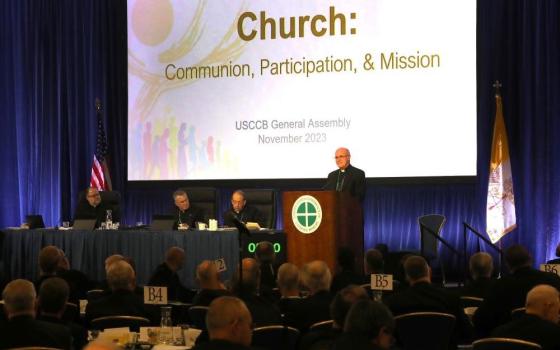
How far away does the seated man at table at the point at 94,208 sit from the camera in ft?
38.7

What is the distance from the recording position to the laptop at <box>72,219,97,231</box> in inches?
440

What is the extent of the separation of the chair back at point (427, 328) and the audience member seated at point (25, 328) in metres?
1.96

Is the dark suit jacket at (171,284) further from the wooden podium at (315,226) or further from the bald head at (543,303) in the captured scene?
the bald head at (543,303)

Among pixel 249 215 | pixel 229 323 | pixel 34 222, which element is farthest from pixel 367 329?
pixel 34 222

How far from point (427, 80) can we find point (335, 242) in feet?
A: 13.2

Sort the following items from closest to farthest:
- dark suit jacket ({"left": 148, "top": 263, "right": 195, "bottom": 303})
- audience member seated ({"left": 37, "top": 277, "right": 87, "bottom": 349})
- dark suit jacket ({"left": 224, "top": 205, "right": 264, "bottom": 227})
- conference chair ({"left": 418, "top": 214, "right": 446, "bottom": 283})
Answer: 1. audience member seated ({"left": 37, "top": 277, "right": 87, "bottom": 349})
2. dark suit jacket ({"left": 148, "top": 263, "right": 195, "bottom": 303})
3. dark suit jacket ({"left": 224, "top": 205, "right": 264, "bottom": 227})
4. conference chair ({"left": 418, "top": 214, "right": 446, "bottom": 283})

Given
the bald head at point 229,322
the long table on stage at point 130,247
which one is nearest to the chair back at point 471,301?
the bald head at point 229,322

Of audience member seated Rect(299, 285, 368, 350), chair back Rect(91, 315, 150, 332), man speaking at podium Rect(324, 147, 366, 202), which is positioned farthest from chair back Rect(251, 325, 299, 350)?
man speaking at podium Rect(324, 147, 366, 202)

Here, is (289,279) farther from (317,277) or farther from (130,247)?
(130,247)

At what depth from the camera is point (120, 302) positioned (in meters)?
5.64

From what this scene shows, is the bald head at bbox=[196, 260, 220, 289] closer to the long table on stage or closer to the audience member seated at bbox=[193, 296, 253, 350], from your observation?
the audience member seated at bbox=[193, 296, 253, 350]

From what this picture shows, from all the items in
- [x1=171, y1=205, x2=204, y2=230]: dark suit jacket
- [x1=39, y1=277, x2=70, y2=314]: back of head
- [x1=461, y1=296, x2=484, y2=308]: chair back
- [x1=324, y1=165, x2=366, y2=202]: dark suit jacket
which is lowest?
[x1=461, y1=296, x2=484, y2=308]: chair back

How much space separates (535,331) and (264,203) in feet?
23.6

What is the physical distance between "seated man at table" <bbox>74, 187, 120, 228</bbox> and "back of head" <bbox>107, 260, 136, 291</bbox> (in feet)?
20.1
